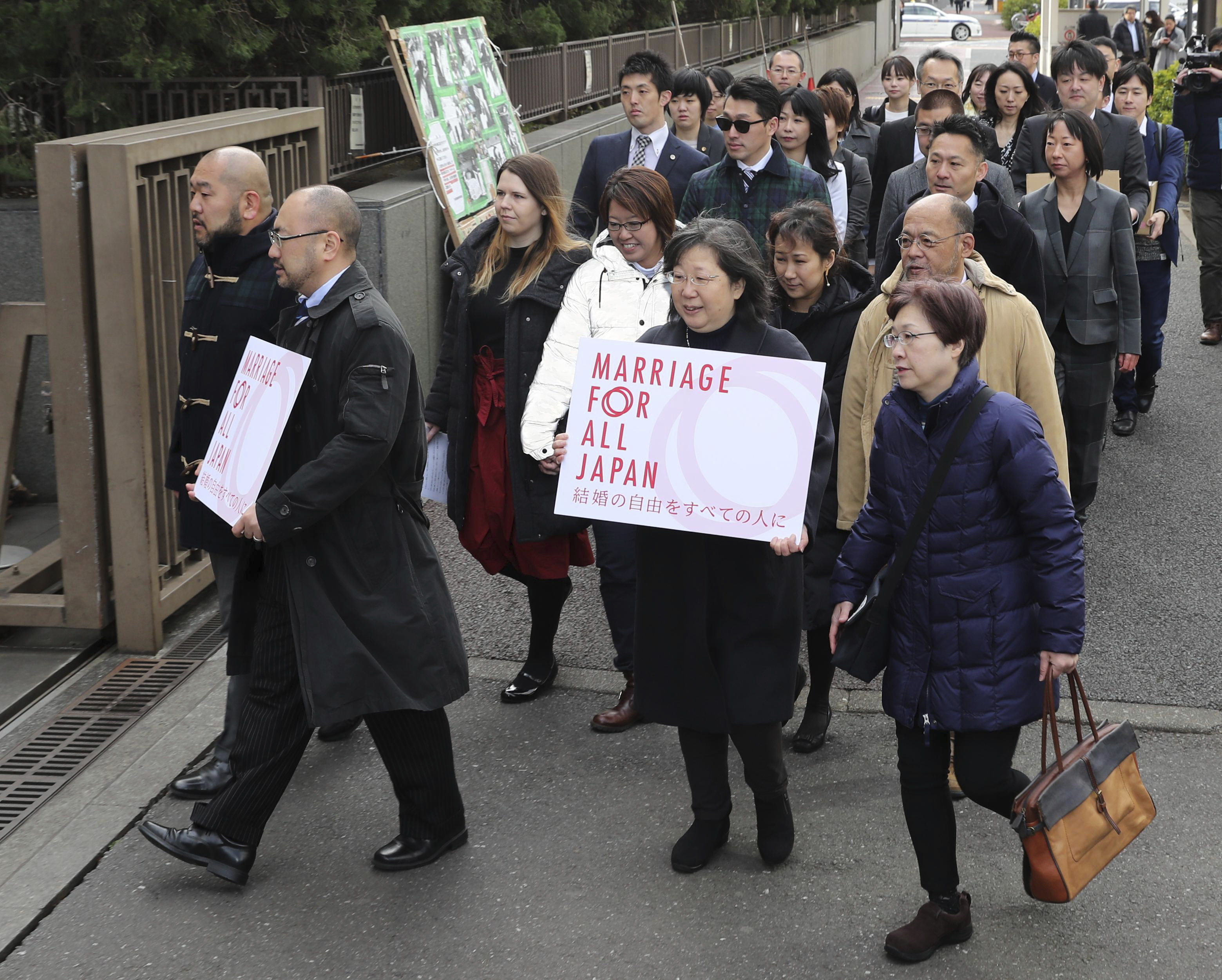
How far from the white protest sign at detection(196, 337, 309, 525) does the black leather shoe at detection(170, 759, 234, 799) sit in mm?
908

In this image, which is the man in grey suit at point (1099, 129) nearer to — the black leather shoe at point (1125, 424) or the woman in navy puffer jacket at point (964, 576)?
the black leather shoe at point (1125, 424)

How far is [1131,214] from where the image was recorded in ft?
22.6

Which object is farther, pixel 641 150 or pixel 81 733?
pixel 641 150

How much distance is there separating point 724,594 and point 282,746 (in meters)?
1.32

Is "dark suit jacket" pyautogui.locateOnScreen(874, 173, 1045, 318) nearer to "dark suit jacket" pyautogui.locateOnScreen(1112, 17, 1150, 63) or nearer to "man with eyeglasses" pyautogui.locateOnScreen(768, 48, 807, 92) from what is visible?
"man with eyeglasses" pyautogui.locateOnScreen(768, 48, 807, 92)

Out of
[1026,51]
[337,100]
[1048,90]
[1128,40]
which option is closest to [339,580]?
[337,100]

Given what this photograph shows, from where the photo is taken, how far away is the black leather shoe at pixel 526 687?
535 cm

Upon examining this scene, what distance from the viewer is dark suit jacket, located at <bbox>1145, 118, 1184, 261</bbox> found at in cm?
841

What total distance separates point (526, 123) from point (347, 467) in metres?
8.91

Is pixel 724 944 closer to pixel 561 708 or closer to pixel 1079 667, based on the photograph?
pixel 561 708

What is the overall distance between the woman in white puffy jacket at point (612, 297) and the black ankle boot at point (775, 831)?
2.82ft

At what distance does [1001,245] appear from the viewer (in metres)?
5.54

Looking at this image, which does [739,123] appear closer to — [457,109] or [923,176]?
[923,176]

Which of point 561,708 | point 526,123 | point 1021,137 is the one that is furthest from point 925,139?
point 526,123
